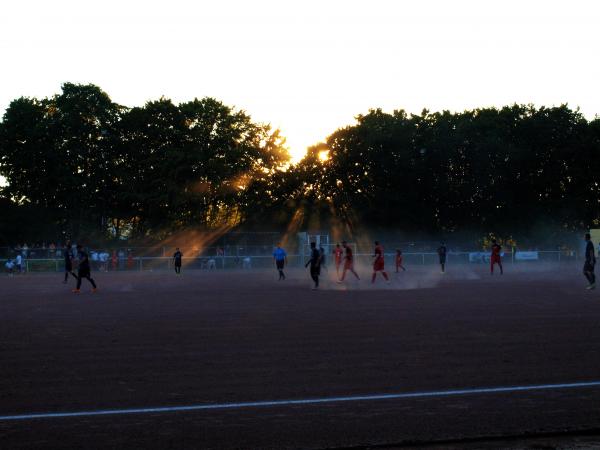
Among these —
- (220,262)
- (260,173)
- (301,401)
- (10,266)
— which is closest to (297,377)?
(301,401)

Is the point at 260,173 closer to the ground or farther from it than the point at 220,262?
farther from it

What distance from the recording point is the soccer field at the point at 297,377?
25.7 feet

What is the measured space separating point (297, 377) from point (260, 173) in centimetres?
7244

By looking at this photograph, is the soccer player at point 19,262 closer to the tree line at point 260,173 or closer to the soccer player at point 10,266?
the soccer player at point 10,266

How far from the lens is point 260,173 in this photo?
8281cm

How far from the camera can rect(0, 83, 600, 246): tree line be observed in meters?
78.2

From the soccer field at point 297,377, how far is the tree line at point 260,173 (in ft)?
192

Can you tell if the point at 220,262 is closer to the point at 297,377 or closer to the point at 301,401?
the point at 297,377

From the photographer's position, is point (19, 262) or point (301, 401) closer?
point (301, 401)

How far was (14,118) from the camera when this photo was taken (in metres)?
78.5

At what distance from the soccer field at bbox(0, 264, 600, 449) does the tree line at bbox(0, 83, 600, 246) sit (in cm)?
5843

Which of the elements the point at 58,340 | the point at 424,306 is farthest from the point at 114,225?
the point at 58,340

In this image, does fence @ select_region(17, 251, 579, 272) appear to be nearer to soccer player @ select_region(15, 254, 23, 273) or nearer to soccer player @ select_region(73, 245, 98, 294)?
soccer player @ select_region(15, 254, 23, 273)

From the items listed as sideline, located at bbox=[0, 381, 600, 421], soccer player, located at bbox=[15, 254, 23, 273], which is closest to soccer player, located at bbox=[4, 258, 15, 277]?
soccer player, located at bbox=[15, 254, 23, 273]
